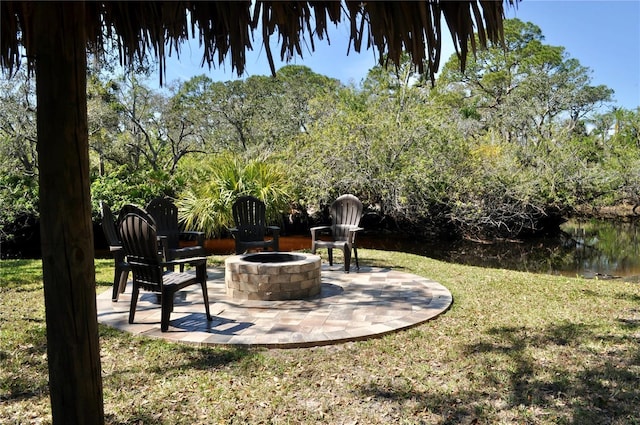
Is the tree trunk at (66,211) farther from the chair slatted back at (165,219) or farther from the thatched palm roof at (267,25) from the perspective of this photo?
the chair slatted back at (165,219)

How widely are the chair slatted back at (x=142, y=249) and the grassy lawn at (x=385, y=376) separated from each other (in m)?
0.50

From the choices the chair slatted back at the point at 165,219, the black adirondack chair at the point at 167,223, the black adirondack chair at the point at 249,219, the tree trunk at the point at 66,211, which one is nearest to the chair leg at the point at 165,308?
the black adirondack chair at the point at 167,223

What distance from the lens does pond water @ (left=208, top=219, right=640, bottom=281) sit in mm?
10148

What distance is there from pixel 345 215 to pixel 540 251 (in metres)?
8.06

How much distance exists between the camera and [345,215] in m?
7.02

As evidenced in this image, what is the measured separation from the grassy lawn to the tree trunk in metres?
0.93

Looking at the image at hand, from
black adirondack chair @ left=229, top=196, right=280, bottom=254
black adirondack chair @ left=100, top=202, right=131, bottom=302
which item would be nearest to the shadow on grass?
black adirondack chair @ left=100, top=202, right=131, bottom=302

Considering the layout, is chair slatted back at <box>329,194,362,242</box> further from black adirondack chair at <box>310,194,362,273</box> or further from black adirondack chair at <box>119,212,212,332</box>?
black adirondack chair at <box>119,212,212,332</box>

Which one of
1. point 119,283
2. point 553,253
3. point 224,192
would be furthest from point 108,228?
point 553,253

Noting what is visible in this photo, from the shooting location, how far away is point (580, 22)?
6.22 meters

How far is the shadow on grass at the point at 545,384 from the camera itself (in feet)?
8.72

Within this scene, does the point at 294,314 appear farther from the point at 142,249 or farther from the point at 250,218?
the point at 250,218

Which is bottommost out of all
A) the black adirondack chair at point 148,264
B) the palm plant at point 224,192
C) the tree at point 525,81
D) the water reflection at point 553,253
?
the water reflection at point 553,253

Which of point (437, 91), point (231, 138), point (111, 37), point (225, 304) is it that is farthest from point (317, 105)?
point (111, 37)
